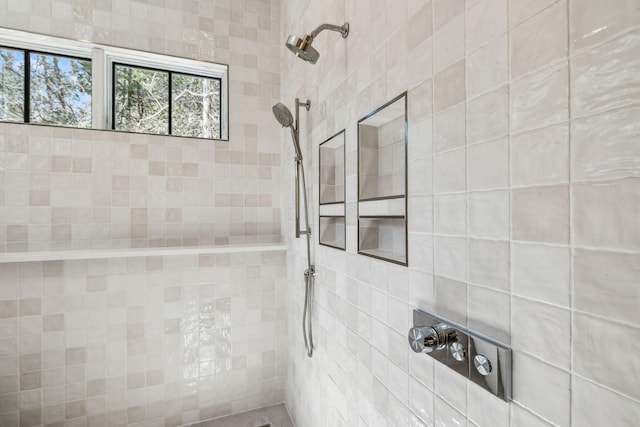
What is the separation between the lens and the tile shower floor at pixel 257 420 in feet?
6.34

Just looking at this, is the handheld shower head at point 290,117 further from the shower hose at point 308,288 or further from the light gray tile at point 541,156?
the light gray tile at point 541,156

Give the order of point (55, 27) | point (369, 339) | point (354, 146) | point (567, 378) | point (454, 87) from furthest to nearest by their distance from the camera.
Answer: point (55, 27)
point (354, 146)
point (369, 339)
point (454, 87)
point (567, 378)

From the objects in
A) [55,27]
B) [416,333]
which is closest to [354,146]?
[416,333]

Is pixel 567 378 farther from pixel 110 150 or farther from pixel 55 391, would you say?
pixel 55 391

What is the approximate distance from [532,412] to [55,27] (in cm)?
272

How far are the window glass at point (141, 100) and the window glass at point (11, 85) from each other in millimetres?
477

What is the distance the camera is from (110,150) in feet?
6.09

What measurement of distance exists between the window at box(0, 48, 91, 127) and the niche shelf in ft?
6.03

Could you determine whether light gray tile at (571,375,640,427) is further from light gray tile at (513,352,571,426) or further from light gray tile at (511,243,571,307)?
light gray tile at (511,243,571,307)

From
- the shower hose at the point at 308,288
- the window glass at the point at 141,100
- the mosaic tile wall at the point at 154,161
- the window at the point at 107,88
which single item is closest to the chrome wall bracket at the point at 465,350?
the shower hose at the point at 308,288

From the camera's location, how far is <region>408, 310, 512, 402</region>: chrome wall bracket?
0.59 metres

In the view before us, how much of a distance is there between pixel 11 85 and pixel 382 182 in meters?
2.26

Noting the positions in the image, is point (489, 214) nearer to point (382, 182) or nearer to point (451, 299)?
point (451, 299)

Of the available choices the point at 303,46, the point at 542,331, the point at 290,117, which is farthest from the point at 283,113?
the point at 542,331
